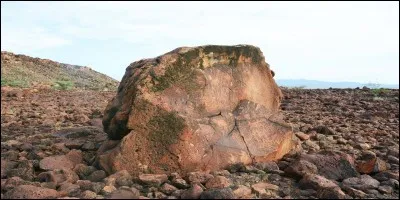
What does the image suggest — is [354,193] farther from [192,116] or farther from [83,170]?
[83,170]

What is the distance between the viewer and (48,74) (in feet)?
67.4

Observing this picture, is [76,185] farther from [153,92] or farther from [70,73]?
[70,73]

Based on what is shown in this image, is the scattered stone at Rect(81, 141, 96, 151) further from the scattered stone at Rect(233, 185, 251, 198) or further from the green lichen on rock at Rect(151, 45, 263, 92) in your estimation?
the scattered stone at Rect(233, 185, 251, 198)

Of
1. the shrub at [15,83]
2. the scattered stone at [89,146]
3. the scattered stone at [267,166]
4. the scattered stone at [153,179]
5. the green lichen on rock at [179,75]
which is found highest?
the shrub at [15,83]

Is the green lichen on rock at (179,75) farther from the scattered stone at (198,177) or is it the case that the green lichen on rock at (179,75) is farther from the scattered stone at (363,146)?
the scattered stone at (363,146)

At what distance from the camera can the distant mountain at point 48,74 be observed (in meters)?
17.3

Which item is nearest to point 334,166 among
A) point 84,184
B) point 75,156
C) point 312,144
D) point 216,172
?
point 216,172

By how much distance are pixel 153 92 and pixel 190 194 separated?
134 centimetres

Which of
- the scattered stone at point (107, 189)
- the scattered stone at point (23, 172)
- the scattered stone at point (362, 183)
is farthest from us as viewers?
the scattered stone at point (23, 172)

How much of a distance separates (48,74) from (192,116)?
16988 mm

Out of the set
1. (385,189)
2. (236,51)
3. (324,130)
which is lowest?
(385,189)

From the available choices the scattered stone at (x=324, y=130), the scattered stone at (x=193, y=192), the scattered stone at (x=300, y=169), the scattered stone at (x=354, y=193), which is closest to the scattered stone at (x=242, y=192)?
the scattered stone at (x=193, y=192)

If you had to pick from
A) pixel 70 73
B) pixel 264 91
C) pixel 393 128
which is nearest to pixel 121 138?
pixel 264 91

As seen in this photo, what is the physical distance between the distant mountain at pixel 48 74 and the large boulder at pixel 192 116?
1162 centimetres
